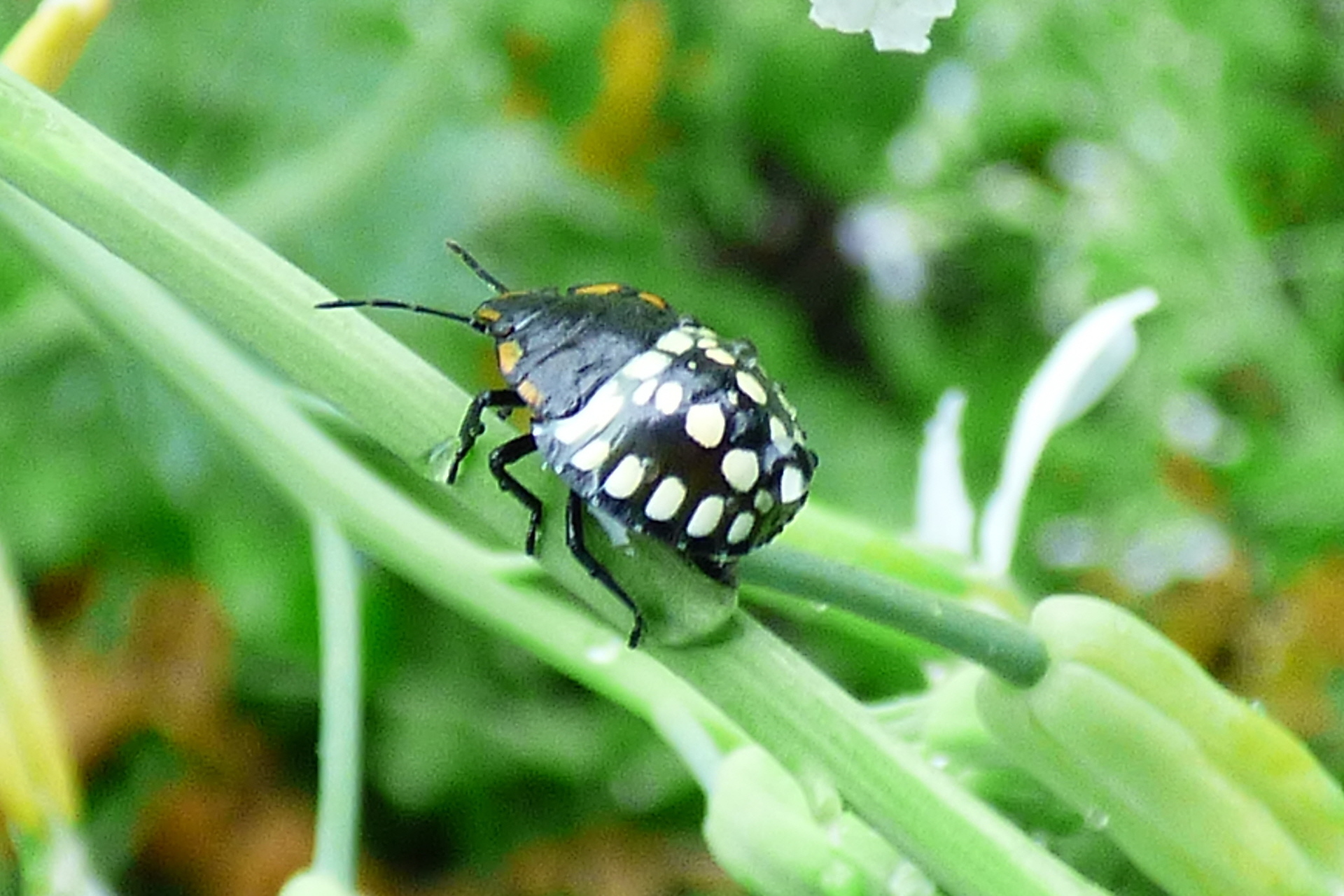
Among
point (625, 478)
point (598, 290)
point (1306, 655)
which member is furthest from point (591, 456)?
point (1306, 655)

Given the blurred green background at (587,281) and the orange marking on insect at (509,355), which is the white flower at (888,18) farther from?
the blurred green background at (587,281)

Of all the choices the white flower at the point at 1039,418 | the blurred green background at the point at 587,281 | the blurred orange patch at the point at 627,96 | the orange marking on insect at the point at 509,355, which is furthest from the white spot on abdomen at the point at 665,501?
the blurred orange patch at the point at 627,96

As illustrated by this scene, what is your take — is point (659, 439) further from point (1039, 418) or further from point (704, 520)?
point (1039, 418)

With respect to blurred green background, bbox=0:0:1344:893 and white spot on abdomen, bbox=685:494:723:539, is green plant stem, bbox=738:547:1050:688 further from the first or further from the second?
blurred green background, bbox=0:0:1344:893

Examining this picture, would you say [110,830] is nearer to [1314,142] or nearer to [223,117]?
[223,117]

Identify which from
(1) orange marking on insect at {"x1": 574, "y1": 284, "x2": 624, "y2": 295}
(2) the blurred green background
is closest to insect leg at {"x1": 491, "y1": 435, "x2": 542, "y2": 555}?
(1) orange marking on insect at {"x1": 574, "y1": 284, "x2": 624, "y2": 295}

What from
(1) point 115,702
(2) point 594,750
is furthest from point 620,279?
(1) point 115,702
